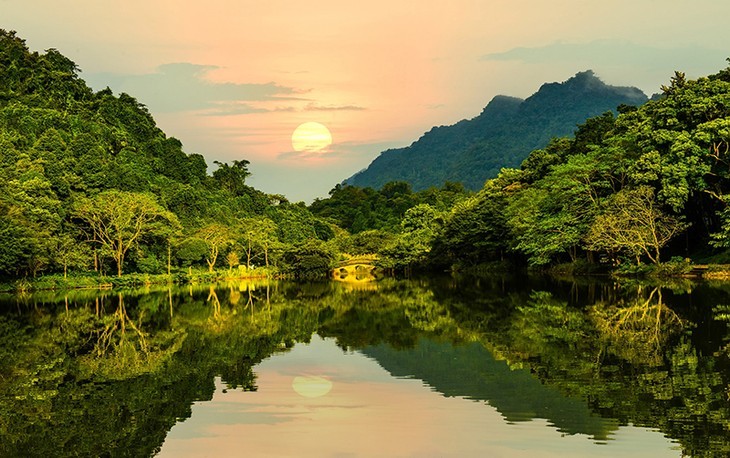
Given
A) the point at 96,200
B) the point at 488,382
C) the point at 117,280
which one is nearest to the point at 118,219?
the point at 96,200

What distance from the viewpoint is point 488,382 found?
13.3 metres

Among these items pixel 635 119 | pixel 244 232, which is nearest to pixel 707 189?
pixel 635 119

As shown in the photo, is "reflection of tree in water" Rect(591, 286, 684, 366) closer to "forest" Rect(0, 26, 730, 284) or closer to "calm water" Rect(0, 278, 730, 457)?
"calm water" Rect(0, 278, 730, 457)

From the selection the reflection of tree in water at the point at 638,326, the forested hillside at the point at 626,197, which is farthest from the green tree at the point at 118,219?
the reflection of tree in water at the point at 638,326

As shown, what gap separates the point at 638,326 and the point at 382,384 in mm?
8857

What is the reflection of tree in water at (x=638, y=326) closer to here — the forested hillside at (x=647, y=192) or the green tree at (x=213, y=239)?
the forested hillside at (x=647, y=192)

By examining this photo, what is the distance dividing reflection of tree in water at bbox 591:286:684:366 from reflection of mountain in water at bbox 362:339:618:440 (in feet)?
9.10

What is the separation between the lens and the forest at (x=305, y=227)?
4147 centimetres

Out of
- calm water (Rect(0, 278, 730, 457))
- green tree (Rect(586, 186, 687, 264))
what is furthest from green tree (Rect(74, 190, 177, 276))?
green tree (Rect(586, 186, 687, 264))

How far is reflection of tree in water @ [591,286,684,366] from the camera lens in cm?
1503

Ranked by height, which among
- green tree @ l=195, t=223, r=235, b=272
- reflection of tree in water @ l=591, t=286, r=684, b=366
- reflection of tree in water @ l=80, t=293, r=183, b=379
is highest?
green tree @ l=195, t=223, r=235, b=272

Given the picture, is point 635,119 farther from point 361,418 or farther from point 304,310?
point 361,418

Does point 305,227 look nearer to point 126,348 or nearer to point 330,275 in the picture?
point 330,275

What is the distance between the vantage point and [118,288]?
50.3 metres
